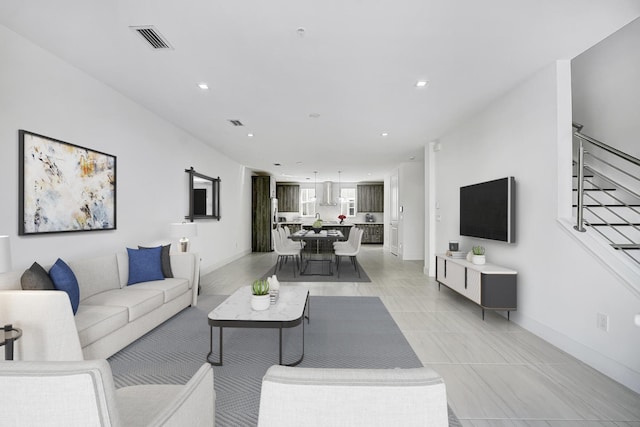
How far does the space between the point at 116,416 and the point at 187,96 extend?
3706 mm

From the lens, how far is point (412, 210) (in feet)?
27.7

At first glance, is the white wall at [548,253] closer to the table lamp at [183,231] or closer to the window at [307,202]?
the table lamp at [183,231]

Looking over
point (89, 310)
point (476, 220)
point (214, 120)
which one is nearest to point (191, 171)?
point (214, 120)

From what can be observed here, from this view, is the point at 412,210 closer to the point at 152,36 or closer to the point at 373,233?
the point at 373,233

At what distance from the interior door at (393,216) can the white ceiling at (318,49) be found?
16.3 ft

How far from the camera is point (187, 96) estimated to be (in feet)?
12.4

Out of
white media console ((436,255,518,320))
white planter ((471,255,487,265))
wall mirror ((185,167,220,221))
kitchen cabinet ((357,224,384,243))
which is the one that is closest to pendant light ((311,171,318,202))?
kitchen cabinet ((357,224,384,243))

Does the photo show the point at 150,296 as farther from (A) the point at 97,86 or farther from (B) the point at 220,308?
(A) the point at 97,86

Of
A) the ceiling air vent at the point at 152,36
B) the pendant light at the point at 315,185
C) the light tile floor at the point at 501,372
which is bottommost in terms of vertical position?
the light tile floor at the point at 501,372

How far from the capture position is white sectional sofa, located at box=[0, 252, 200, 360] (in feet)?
6.86

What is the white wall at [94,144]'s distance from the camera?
2.54 metres

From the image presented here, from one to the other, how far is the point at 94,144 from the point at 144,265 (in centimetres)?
143

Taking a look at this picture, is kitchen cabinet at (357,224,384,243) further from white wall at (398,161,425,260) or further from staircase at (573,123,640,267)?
staircase at (573,123,640,267)

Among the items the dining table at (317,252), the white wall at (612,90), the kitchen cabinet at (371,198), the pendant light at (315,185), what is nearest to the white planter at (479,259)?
the white wall at (612,90)
